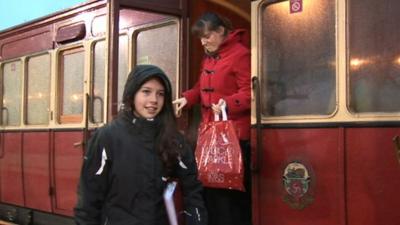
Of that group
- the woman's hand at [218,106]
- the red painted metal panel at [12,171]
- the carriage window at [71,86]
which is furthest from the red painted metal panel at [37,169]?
the woman's hand at [218,106]

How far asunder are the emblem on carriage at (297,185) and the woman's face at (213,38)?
3.21 feet

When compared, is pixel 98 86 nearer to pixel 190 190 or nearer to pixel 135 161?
pixel 190 190

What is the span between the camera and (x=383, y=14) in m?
3.35

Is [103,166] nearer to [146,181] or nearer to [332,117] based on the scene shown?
[146,181]

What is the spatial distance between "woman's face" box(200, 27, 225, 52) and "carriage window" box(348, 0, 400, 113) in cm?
96

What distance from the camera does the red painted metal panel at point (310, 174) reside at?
3455 mm

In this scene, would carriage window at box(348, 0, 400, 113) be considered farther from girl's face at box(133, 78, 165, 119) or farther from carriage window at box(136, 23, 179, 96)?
carriage window at box(136, 23, 179, 96)

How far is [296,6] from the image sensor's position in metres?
3.76

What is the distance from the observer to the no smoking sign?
373 centimetres

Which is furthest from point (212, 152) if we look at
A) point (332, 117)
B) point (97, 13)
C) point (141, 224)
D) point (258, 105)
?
point (97, 13)

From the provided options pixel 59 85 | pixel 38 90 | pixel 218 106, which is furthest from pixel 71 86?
pixel 218 106

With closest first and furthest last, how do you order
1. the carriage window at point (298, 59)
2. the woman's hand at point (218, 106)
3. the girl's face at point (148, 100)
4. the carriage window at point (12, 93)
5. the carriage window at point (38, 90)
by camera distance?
1. the girl's face at point (148, 100)
2. the carriage window at point (298, 59)
3. the woman's hand at point (218, 106)
4. the carriage window at point (38, 90)
5. the carriage window at point (12, 93)

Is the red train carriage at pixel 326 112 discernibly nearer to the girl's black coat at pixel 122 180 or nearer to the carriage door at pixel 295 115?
the carriage door at pixel 295 115

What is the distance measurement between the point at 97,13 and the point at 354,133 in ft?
9.73
